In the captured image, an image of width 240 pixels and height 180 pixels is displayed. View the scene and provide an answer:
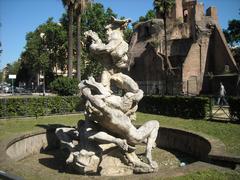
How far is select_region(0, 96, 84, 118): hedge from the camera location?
18.1 m

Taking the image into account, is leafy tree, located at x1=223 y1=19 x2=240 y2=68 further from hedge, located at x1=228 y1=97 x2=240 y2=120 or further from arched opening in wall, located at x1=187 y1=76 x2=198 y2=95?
hedge, located at x1=228 y1=97 x2=240 y2=120

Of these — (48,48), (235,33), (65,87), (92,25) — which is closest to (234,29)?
(235,33)

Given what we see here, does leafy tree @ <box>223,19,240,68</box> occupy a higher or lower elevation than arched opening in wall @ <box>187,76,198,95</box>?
higher

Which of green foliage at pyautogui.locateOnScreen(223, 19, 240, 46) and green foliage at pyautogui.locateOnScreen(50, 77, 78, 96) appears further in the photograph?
green foliage at pyautogui.locateOnScreen(223, 19, 240, 46)

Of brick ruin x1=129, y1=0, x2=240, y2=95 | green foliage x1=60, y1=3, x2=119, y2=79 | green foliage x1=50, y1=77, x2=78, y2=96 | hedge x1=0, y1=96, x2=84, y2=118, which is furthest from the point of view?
green foliage x1=60, y1=3, x2=119, y2=79

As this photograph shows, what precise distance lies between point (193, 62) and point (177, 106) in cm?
2446

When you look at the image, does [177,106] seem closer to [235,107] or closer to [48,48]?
[235,107]

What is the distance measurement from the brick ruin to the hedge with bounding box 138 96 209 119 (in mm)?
14403

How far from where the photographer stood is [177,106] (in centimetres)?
1905

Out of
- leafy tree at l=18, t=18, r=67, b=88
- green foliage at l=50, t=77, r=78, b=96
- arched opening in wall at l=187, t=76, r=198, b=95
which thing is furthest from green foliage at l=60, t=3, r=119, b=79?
green foliage at l=50, t=77, r=78, b=96

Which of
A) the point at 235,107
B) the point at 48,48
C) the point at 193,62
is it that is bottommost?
the point at 235,107

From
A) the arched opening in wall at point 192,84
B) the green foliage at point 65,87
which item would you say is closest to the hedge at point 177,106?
the green foliage at point 65,87

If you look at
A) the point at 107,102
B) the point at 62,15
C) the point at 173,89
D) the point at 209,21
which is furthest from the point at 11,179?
the point at 62,15

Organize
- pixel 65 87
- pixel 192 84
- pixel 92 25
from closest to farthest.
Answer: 1. pixel 65 87
2. pixel 192 84
3. pixel 92 25
